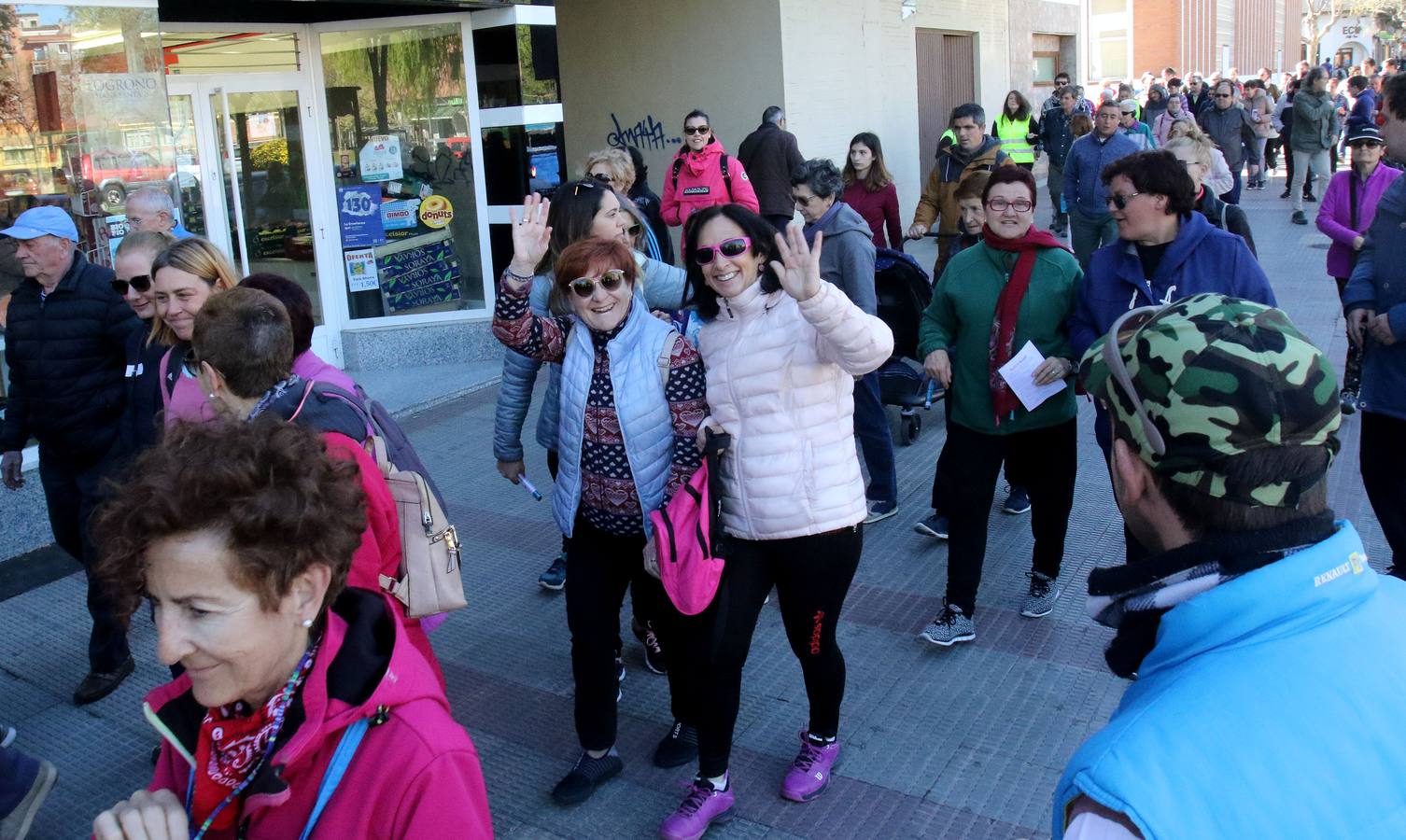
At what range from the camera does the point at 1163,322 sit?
4.80ft

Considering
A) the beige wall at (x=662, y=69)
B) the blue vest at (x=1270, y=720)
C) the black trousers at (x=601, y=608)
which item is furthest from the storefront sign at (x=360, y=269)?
the blue vest at (x=1270, y=720)

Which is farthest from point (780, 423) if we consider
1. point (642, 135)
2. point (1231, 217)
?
point (642, 135)

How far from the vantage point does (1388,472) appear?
4.15 metres

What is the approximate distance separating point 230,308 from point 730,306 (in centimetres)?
137

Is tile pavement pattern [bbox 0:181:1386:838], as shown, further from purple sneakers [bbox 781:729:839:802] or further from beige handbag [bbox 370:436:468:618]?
beige handbag [bbox 370:436:468:618]

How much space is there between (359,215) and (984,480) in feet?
21.7

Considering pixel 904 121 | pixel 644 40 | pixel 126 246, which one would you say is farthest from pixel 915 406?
pixel 904 121

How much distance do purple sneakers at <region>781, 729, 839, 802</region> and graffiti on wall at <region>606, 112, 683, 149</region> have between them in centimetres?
1007

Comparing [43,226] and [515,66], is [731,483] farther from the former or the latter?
[515,66]

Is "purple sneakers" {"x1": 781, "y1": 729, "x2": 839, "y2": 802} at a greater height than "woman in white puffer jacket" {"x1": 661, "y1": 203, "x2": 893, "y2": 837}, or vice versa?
"woman in white puffer jacket" {"x1": 661, "y1": 203, "x2": 893, "y2": 837}

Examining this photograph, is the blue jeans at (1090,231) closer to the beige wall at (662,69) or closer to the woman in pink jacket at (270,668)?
the beige wall at (662,69)

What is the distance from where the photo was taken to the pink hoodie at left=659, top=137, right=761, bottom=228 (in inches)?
351

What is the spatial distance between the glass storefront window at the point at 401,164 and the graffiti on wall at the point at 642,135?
3.70 metres

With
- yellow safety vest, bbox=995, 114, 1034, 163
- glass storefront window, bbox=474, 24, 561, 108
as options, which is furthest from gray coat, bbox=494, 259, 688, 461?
yellow safety vest, bbox=995, 114, 1034, 163
